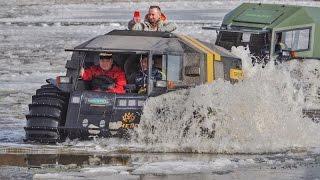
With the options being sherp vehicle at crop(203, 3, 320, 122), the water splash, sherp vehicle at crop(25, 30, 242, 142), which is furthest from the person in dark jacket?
sherp vehicle at crop(203, 3, 320, 122)

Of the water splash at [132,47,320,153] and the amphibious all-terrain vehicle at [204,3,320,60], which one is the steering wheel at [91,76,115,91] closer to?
the water splash at [132,47,320,153]

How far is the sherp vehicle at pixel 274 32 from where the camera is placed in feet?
72.2

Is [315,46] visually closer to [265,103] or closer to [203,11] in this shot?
[265,103]

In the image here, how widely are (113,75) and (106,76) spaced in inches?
4.6

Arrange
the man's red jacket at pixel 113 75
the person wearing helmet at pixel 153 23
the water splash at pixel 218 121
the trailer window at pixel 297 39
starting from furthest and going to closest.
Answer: the trailer window at pixel 297 39 → the person wearing helmet at pixel 153 23 → the man's red jacket at pixel 113 75 → the water splash at pixel 218 121

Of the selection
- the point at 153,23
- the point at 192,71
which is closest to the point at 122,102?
the point at 192,71

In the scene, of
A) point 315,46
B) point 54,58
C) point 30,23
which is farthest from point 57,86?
point 30,23

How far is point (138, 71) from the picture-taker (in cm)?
1394

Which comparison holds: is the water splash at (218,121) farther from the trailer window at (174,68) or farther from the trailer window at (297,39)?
the trailer window at (297,39)

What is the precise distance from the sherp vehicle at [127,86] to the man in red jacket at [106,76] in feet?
0.38

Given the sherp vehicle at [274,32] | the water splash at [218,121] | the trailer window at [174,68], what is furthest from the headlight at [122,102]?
the sherp vehicle at [274,32]

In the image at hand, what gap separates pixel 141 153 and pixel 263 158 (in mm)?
1539

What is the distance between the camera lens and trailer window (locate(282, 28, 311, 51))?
73.5ft

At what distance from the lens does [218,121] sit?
12.3 m
